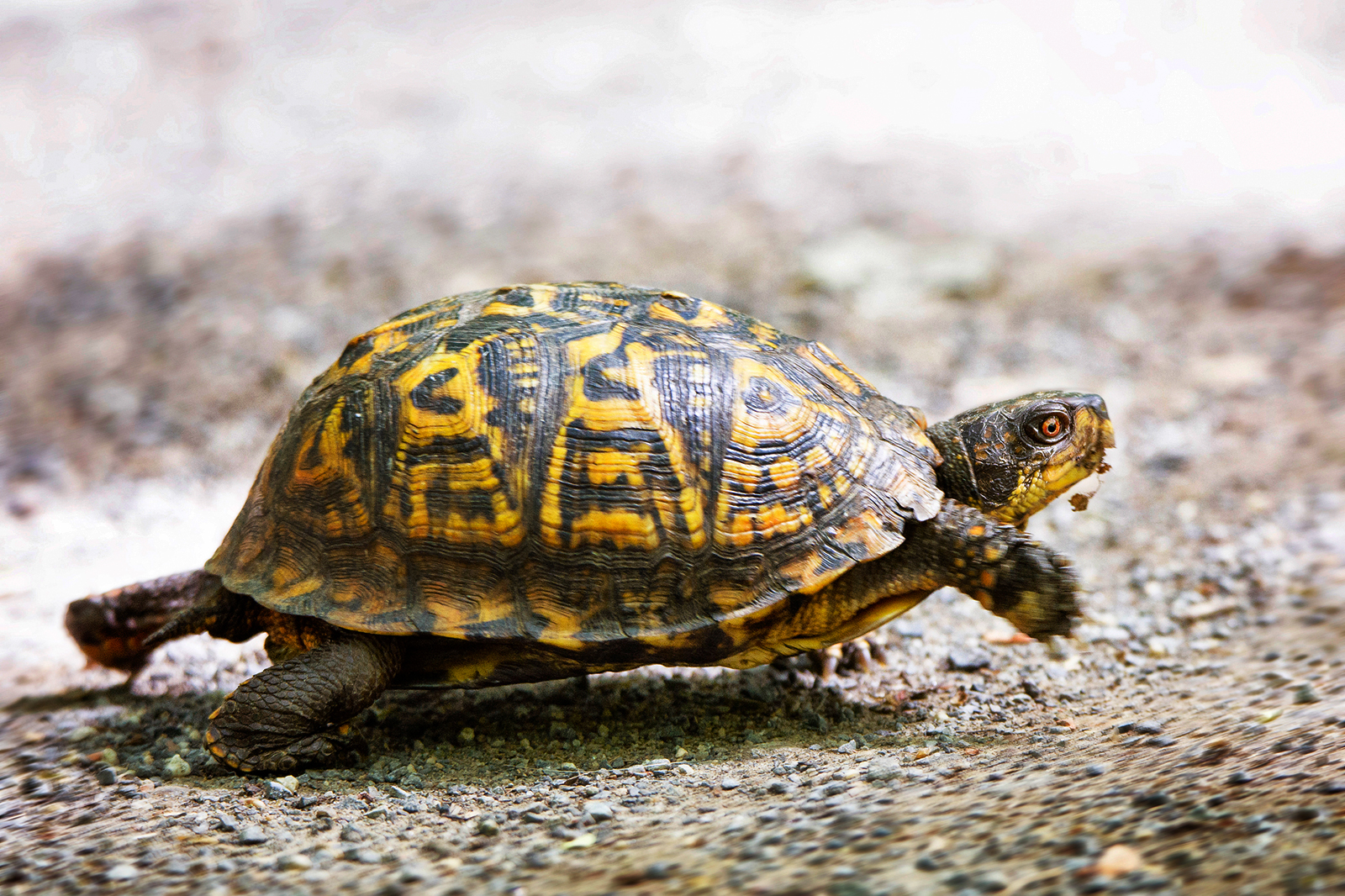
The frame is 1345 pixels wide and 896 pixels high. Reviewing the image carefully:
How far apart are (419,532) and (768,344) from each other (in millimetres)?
1604

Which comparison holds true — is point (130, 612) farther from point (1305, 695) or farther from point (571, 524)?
point (1305, 695)

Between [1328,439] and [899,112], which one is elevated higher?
[899,112]

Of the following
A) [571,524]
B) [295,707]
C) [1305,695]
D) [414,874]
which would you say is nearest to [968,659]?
[1305,695]

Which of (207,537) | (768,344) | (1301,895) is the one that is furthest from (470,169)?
(1301,895)

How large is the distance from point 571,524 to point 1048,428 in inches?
81.9

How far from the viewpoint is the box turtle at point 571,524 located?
10.9 feet

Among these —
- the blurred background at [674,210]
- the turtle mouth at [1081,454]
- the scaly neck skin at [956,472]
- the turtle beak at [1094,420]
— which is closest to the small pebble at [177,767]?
the blurred background at [674,210]

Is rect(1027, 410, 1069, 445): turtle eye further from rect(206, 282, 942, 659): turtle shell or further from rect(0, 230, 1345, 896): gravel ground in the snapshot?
rect(0, 230, 1345, 896): gravel ground

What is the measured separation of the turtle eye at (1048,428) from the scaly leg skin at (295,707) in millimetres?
2809

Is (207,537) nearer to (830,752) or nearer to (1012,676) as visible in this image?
(830,752)

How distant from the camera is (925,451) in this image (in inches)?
152

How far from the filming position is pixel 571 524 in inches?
131

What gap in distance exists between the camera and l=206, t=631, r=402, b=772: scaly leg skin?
3330mm

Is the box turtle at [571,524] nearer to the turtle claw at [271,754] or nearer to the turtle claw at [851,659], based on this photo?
the turtle claw at [271,754]
